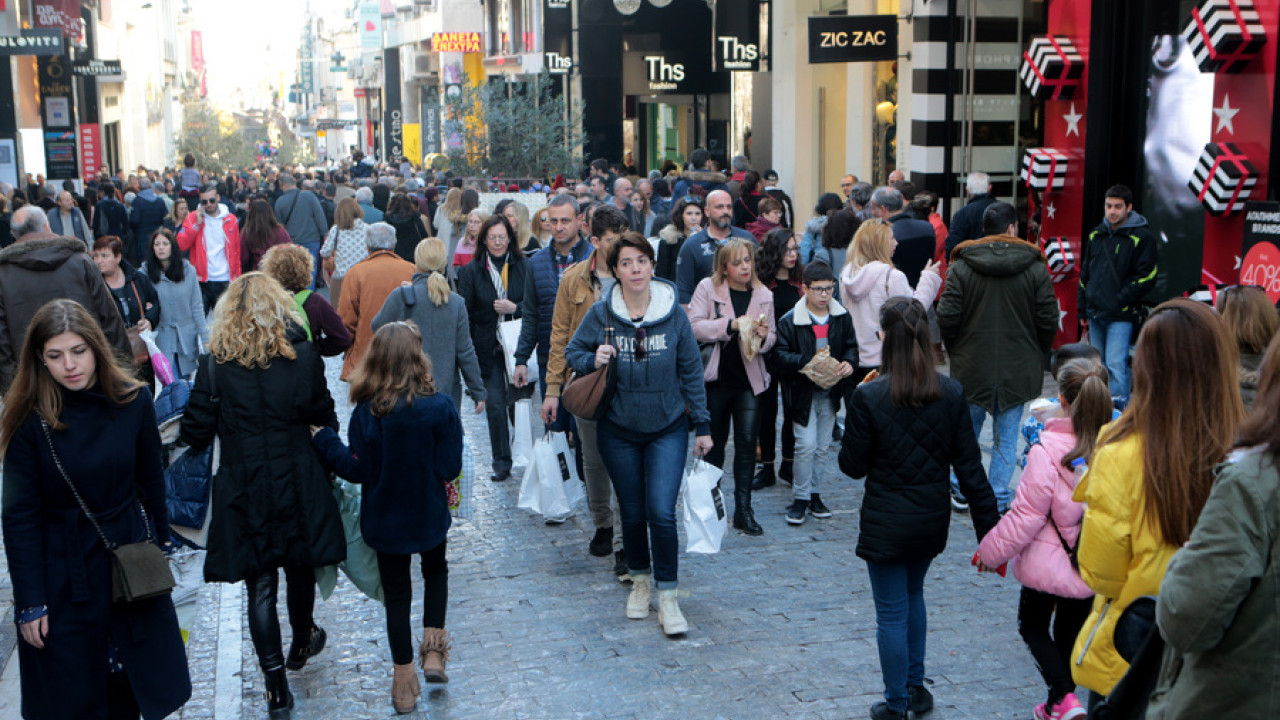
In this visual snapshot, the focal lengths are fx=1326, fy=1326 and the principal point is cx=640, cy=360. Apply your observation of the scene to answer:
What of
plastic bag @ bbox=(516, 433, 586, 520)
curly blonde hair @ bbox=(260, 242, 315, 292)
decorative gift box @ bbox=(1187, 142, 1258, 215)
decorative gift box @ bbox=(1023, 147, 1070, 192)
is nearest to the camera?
curly blonde hair @ bbox=(260, 242, 315, 292)

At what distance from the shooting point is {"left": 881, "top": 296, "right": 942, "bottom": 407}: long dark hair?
202 inches

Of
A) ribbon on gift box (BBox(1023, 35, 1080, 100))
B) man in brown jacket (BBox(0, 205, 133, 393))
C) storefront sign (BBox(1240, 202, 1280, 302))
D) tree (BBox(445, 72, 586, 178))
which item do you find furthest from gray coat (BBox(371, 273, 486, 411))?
tree (BBox(445, 72, 586, 178))

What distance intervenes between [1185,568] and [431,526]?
338 cm

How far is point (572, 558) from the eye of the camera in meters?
7.73

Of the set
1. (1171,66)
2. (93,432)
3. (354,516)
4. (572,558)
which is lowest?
(572,558)

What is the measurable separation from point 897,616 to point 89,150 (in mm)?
37748

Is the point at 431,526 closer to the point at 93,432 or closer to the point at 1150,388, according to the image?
the point at 93,432

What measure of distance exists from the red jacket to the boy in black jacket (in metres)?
8.69

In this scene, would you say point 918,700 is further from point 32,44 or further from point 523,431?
point 32,44

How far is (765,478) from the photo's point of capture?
30.5 feet

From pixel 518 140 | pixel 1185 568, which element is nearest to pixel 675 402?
pixel 1185 568

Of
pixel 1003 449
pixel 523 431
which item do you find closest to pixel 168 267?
pixel 523 431

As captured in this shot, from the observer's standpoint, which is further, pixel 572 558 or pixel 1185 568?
pixel 572 558

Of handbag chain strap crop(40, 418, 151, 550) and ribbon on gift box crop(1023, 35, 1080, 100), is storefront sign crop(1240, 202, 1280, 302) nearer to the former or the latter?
ribbon on gift box crop(1023, 35, 1080, 100)
